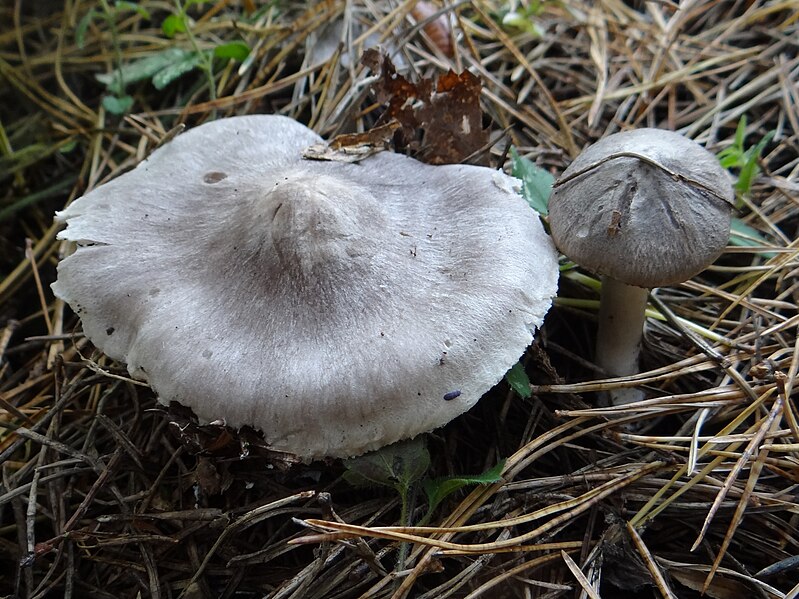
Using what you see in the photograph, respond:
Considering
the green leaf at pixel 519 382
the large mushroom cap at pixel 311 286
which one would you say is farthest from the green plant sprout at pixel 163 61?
the green leaf at pixel 519 382

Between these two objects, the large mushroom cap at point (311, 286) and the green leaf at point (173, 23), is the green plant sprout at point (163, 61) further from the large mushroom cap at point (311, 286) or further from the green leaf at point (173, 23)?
the large mushroom cap at point (311, 286)

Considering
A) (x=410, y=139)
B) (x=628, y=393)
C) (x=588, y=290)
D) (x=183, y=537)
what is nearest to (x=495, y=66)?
(x=410, y=139)

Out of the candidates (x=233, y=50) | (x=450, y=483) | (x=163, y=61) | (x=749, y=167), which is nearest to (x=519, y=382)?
(x=450, y=483)

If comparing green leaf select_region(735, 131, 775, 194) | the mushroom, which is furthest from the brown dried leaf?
green leaf select_region(735, 131, 775, 194)

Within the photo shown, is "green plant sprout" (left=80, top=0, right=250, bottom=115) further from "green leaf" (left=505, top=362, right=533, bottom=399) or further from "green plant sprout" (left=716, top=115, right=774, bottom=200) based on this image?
"green plant sprout" (left=716, top=115, right=774, bottom=200)

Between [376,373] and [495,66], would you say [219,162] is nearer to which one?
[376,373]

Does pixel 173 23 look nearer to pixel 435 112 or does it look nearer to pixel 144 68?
pixel 144 68
